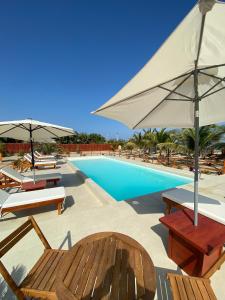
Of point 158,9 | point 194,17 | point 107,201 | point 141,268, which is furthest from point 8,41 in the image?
point 141,268

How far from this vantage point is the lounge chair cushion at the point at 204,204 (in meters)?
2.80

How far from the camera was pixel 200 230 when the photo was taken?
2.39 metres

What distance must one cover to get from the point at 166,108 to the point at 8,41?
14038mm

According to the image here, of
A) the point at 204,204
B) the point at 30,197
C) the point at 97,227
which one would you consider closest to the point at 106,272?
the point at 97,227

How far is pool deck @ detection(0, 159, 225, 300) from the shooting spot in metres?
2.46

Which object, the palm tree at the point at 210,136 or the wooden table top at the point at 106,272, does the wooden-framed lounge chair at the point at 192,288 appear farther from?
the palm tree at the point at 210,136

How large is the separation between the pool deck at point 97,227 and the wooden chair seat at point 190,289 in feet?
1.64

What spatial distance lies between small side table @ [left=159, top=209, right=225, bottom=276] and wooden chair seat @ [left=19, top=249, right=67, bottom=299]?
1769 millimetres

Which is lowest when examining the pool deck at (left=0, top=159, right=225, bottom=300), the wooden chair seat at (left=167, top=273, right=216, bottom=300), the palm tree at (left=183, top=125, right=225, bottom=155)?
the pool deck at (left=0, top=159, right=225, bottom=300)

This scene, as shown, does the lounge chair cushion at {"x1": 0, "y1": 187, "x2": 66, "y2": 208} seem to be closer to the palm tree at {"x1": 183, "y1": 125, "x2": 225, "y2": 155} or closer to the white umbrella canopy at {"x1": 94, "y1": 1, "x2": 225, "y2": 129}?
the white umbrella canopy at {"x1": 94, "y1": 1, "x2": 225, "y2": 129}

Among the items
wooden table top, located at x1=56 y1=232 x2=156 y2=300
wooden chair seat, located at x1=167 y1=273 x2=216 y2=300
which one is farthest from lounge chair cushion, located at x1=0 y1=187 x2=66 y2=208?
wooden chair seat, located at x1=167 y1=273 x2=216 y2=300

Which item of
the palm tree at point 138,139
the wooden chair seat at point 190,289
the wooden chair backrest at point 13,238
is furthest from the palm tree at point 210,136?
the wooden chair backrest at point 13,238

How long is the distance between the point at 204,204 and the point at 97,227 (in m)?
2.37

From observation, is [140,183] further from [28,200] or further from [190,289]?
[190,289]
